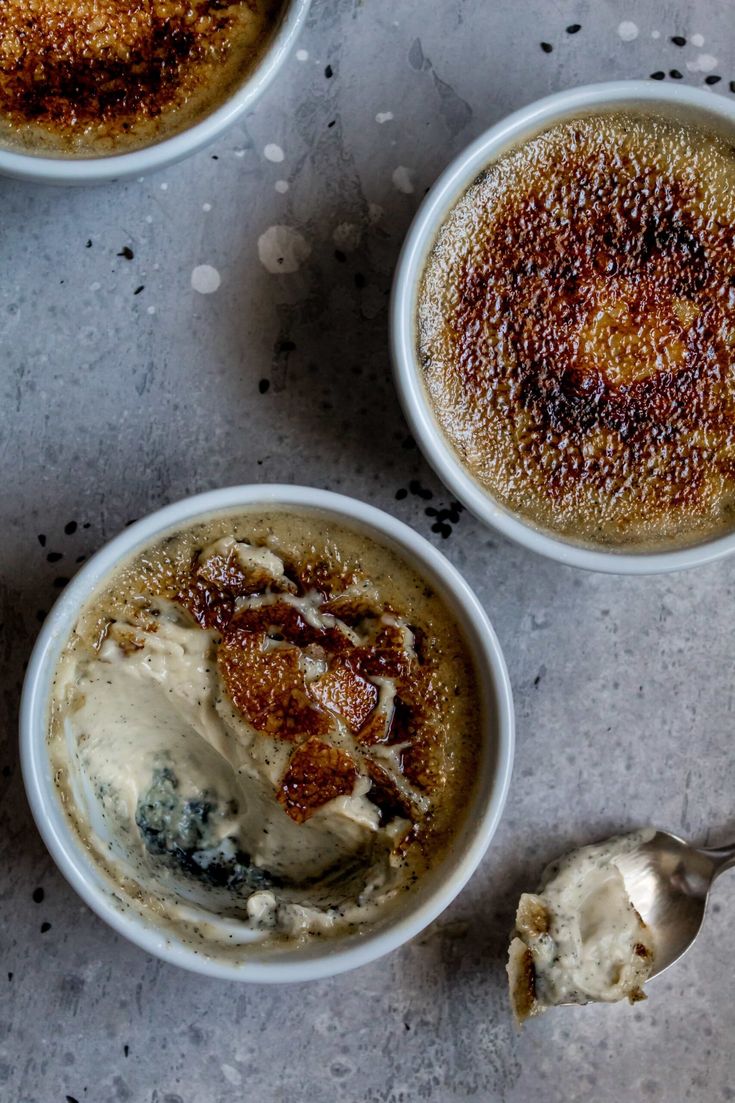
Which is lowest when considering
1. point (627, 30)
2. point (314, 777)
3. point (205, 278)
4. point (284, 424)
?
point (314, 777)

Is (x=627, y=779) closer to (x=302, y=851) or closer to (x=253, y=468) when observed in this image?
(x=302, y=851)

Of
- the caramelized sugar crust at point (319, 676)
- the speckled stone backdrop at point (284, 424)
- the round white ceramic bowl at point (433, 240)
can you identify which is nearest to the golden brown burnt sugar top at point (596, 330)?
the round white ceramic bowl at point (433, 240)

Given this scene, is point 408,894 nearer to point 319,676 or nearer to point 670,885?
point 319,676

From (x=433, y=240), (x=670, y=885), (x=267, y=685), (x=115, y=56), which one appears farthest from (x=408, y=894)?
(x=115, y=56)

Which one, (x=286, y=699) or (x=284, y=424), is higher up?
(x=284, y=424)

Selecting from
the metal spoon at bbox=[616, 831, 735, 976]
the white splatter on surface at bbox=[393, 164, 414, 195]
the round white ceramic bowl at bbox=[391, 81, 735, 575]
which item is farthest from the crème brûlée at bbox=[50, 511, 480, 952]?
the white splatter on surface at bbox=[393, 164, 414, 195]

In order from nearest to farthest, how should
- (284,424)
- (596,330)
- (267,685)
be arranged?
(267,685)
(596,330)
(284,424)

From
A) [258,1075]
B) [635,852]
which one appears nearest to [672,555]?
[635,852]
